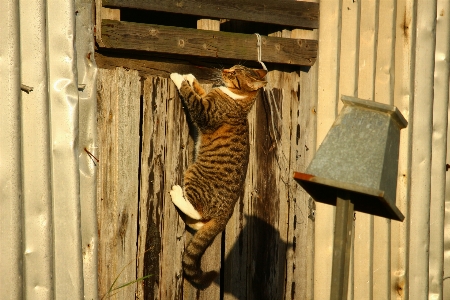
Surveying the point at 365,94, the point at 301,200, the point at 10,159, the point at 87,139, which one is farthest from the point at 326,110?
the point at 10,159

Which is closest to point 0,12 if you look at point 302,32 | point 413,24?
point 302,32

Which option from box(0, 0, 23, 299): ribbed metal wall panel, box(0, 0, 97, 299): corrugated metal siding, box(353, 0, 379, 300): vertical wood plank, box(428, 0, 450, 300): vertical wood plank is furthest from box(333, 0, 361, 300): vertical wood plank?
box(0, 0, 23, 299): ribbed metal wall panel

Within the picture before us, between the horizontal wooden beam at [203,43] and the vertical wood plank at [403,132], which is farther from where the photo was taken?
the vertical wood plank at [403,132]

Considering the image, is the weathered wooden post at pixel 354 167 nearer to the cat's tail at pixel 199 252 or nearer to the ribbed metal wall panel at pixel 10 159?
the ribbed metal wall panel at pixel 10 159

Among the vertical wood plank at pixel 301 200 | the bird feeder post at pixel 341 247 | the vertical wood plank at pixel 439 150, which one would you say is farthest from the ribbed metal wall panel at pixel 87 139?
the vertical wood plank at pixel 439 150

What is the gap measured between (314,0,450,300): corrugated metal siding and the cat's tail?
4.60 feet

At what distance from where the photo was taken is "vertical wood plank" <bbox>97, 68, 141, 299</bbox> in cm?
413

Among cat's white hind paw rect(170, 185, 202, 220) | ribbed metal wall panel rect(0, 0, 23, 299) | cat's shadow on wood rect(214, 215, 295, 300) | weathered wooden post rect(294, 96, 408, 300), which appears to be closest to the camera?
weathered wooden post rect(294, 96, 408, 300)

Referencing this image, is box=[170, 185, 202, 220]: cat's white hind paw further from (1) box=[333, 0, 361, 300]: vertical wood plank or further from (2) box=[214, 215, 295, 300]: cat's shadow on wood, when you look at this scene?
(1) box=[333, 0, 361, 300]: vertical wood plank

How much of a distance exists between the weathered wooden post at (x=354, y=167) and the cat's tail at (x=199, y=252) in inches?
61.9

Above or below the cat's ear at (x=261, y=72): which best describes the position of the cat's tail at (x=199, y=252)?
below

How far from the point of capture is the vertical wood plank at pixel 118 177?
13.5 feet

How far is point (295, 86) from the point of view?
5207mm

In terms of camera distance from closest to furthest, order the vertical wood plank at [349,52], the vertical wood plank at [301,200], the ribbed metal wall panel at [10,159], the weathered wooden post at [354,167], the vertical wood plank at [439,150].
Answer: the weathered wooden post at [354,167] → the ribbed metal wall panel at [10,159] → the vertical wood plank at [301,200] → the vertical wood plank at [349,52] → the vertical wood plank at [439,150]
